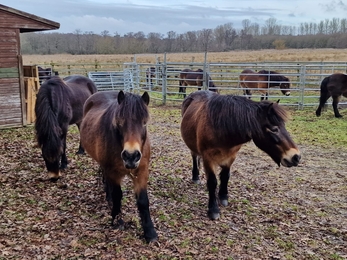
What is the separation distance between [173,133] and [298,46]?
4695cm

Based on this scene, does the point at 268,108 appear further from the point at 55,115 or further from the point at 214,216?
the point at 55,115

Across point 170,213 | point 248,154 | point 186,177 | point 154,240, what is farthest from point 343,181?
point 154,240

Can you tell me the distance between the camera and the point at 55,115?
496cm

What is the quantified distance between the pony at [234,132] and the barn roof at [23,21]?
20.5ft

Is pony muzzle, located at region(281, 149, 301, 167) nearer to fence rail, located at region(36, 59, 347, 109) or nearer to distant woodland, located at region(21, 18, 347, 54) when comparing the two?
fence rail, located at region(36, 59, 347, 109)

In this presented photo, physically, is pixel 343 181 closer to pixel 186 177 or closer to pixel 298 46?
pixel 186 177

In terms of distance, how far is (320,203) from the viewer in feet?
14.3

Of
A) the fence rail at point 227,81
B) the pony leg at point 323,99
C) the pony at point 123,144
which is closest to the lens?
the pony at point 123,144

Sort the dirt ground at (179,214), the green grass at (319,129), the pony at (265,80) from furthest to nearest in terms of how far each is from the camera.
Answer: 1. the pony at (265,80)
2. the green grass at (319,129)
3. the dirt ground at (179,214)

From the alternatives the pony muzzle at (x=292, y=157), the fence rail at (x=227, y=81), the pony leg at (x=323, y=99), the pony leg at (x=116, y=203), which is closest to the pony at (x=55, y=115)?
the pony leg at (x=116, y=203)

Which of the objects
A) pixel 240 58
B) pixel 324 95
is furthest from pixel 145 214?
pixel 240 58

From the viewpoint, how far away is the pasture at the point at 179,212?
3197 mm

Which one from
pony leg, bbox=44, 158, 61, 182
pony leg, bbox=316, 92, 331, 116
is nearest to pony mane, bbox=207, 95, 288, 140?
pony leg, bbox=44, 158, 61, 182

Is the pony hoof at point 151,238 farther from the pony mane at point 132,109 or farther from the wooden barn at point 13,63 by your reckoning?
the wooden barn at point 13,63
